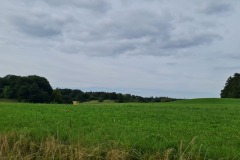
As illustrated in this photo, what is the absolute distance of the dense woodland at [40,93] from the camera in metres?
90.9

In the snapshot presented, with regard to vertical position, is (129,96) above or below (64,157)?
above

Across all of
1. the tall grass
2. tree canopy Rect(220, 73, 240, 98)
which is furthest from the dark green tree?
the tall grass

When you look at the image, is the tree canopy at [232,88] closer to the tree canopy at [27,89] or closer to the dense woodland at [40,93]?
the dense woodland at [40,93]

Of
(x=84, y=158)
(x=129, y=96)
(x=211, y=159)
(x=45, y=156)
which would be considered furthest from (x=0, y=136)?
(x=129, y=96)

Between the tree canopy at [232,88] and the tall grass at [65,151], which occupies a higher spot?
the tree canopy at [232,88]

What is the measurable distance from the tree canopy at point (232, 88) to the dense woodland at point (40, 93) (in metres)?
24.0

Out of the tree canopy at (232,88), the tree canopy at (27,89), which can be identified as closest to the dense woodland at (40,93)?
the tree canopy at (27,89)

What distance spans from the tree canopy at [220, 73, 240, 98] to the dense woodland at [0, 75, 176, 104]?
78.8 ft

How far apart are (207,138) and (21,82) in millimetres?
89165

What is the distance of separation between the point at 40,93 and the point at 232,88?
51.9 meters

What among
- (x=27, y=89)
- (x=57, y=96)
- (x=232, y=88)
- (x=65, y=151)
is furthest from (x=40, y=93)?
(x=65, y=151)

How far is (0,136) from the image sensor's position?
10.3m

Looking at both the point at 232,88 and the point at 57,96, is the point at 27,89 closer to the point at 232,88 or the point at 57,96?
the point at 57,96

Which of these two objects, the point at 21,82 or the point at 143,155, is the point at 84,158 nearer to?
the point at 143,155
